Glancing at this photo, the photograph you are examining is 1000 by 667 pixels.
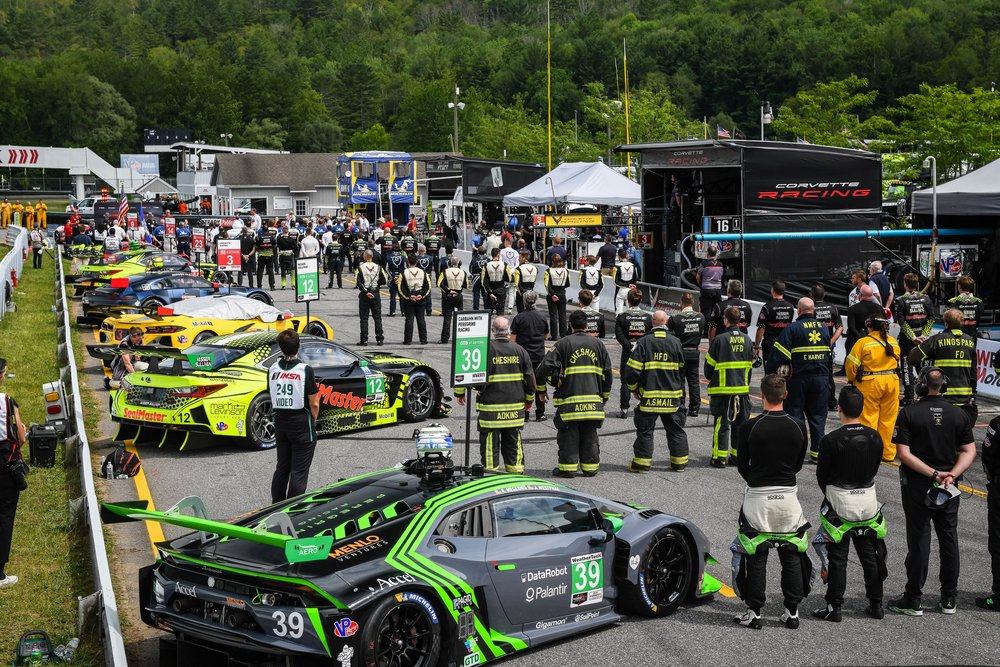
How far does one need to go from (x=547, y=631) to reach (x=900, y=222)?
26048 millimetres

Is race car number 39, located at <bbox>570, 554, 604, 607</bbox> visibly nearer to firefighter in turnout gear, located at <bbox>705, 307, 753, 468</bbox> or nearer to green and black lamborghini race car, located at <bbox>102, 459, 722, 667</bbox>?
green and black lamborghini race car, located at <bbox>102, 459, 722, 667</bbox>

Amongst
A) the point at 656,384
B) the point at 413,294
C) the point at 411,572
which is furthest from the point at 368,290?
the point at 411,572

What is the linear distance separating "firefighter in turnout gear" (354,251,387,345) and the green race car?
662cm

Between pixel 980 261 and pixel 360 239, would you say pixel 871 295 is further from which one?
pixel 360 239

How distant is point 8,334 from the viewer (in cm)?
2341

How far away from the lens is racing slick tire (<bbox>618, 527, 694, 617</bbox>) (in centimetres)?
788

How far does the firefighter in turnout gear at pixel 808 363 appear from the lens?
42.0 ft

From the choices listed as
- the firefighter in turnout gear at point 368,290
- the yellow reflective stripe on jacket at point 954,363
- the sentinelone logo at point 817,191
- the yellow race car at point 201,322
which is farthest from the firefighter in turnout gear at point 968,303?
the firefighter in turnout gear at point 368,290

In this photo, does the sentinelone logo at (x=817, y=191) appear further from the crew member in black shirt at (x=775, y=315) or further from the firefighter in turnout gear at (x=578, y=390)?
the firefighter in turnout gear at (x=578, y=390)

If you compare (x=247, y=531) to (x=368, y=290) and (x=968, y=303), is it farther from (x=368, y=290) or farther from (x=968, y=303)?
(x=368, y=290)

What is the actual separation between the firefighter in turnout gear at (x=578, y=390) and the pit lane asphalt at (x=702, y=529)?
0.32 m

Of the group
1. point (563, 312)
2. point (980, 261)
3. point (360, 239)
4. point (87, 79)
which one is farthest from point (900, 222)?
point (87, 79)

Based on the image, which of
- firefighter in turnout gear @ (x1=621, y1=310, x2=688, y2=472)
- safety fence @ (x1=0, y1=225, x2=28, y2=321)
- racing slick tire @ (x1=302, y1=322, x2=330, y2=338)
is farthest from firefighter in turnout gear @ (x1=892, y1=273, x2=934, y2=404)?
safety fence @ (x1=0, y1=225, x2=28, y2=321)

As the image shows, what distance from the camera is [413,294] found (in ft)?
70.5
